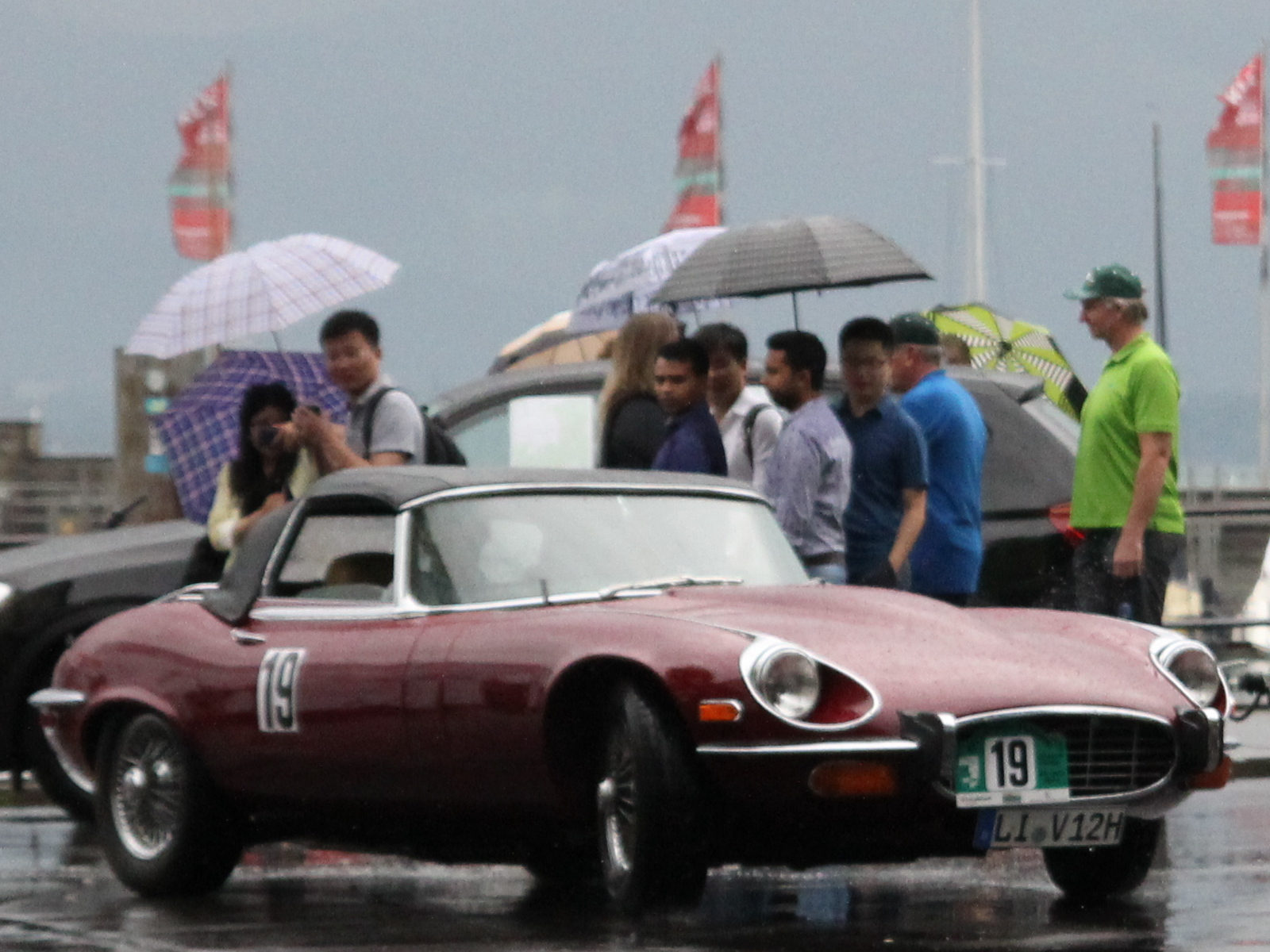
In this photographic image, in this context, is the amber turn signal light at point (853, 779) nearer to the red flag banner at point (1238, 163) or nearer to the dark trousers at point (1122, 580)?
the dark trousers at point (1122, 580)

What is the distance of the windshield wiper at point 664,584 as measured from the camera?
24.3 feet

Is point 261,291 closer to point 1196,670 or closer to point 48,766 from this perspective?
point 48,766

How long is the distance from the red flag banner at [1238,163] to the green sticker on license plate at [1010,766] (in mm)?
38779

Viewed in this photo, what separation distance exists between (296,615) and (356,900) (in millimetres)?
846

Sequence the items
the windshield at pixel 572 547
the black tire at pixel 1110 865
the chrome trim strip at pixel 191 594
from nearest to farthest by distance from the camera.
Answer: the black tire at pixel 1110 865 → the windshield at pixel 572 547 → the chrome trim strip at pixel 191 594

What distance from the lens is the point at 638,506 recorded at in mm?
7859

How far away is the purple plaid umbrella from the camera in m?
10.9

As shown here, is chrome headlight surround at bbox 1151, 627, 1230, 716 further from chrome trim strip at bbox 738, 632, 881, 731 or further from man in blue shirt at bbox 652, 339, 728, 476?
man in blue shirt at bbox 652, 339, 728, 476

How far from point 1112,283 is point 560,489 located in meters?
2.89

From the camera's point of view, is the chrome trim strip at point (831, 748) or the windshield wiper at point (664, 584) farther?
the windshield wiper at point (664, 584)

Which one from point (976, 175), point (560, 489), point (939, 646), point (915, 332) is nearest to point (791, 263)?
point (915, 332)

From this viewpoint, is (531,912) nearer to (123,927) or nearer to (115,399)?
(123,927)

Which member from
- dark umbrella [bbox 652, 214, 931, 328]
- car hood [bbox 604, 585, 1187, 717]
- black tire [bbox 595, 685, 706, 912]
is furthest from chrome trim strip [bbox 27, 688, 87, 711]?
dark umbrella [bbox 652, 214, 931, 328]

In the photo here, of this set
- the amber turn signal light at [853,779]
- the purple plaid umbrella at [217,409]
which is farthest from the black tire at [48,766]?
the amber turn signal light at [853,779]
